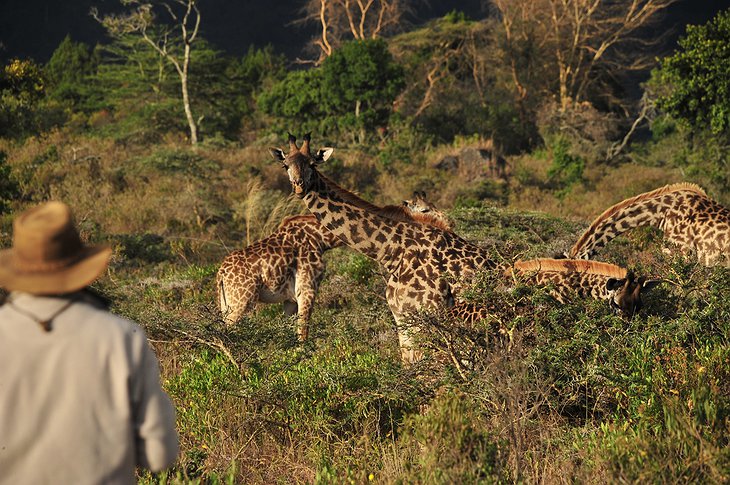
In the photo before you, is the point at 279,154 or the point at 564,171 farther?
the point at 564,171

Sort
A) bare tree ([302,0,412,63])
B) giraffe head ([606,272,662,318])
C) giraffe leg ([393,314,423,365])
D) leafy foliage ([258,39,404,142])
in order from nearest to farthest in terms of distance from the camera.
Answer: giraffe leg ([393,314,423,365]) → giraffe head ([606,272,662,318]) → leafy foliage ([258,39,404,142]) → bare tree ([302,0,412,63])

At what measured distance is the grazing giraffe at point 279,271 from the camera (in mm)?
10430

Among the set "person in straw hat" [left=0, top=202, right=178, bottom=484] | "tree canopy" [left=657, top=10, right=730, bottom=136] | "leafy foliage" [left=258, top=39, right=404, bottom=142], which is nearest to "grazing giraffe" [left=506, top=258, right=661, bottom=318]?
"person in straw hat" [left=0, top=202, right=178, bottom=484]

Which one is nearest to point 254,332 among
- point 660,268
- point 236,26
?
point 660,268

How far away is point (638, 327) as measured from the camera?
7375mm

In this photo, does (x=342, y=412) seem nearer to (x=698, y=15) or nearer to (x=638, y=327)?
(x=638, y=327)

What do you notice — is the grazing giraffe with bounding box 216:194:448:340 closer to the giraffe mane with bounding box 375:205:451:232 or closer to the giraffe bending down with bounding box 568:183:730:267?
the giraffe mane with bounding box 375:205:451:232

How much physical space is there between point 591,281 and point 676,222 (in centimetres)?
335

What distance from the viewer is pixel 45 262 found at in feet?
9.96

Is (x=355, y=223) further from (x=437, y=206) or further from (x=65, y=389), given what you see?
(x=437, y=206)

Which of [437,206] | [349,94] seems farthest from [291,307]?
[349,94]

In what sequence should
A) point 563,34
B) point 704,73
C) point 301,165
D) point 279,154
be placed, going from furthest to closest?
point 563,34 → point 704,73 → point 279,154 → point 301,165

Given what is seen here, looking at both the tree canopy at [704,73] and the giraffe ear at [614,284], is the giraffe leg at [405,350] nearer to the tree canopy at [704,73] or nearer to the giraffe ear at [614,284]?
the giraffe ear at [614,284]

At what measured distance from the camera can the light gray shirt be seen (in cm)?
300
